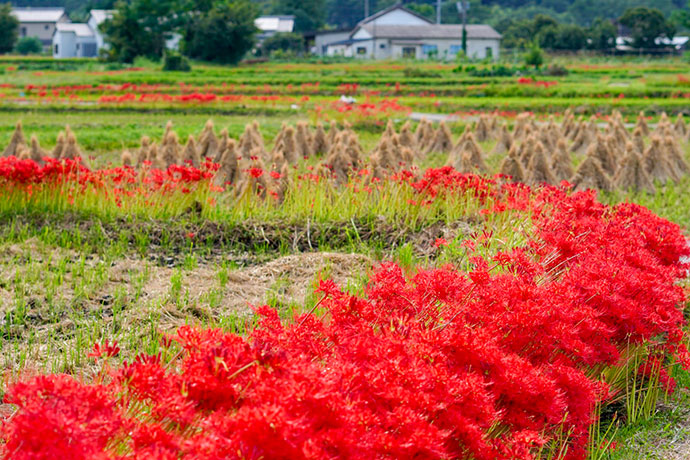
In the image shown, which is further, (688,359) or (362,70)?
(362,70)

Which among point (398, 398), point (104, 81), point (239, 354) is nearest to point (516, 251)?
point (398, 398)

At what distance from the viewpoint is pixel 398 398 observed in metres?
2.46

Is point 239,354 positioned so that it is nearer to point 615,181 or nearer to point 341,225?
point 341,225

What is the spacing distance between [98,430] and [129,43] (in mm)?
52058

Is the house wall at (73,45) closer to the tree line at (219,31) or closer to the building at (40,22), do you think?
the tree line at (219,31)

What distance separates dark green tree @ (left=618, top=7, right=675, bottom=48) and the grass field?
52.7 m

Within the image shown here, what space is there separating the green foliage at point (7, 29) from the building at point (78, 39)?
6.12m

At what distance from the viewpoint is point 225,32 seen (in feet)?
166

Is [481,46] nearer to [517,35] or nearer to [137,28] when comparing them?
[517,35]

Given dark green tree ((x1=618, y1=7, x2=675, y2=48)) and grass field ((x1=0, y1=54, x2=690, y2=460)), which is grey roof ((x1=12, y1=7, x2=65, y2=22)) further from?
grass field ((x1=0, y1=54, x2=690, y2=460))

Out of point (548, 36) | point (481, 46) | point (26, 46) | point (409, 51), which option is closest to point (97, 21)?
point (26, 46)

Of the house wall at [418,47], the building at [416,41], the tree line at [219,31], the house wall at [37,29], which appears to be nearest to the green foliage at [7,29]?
the tree line at [219,31]

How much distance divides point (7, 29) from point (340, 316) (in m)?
67.5

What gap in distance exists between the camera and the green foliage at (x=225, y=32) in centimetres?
5028
